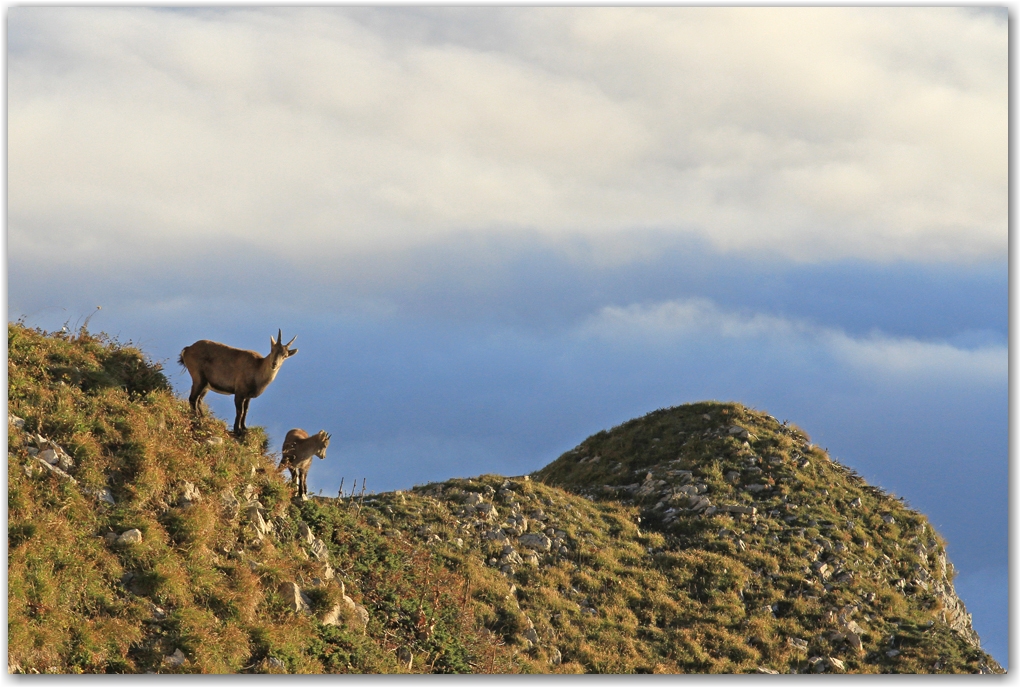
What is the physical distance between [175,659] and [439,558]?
1049cm

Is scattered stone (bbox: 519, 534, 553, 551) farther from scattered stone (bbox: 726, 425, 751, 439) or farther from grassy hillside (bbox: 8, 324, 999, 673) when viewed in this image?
scattered stone (bbox: 726, 425, 751, 439)

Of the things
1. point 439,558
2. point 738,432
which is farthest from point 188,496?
point 738,432

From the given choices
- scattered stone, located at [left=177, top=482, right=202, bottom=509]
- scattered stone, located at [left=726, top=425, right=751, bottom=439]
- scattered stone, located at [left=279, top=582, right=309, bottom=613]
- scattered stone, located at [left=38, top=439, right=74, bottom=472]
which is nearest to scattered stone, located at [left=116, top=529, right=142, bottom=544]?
scattered stone, located at [left=177, top=482, right=202, bottom=509]

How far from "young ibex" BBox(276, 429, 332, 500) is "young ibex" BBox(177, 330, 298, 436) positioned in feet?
5.75

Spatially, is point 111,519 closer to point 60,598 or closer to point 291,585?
point 60,598

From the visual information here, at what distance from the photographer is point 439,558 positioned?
22875mm

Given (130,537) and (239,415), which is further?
(239,415)

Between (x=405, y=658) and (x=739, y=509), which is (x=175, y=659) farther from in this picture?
(x=739, y=509)

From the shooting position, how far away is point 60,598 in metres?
13.0

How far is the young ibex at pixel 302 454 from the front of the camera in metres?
20.0

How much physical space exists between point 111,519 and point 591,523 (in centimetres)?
Answer: 1776

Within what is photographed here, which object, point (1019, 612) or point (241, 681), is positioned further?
point (1019, 612)

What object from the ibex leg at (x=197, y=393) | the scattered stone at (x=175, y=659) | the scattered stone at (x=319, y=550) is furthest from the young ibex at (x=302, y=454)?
the scattered stone at (x=175, y=659)

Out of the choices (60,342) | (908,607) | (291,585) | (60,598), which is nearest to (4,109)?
(60,342)
